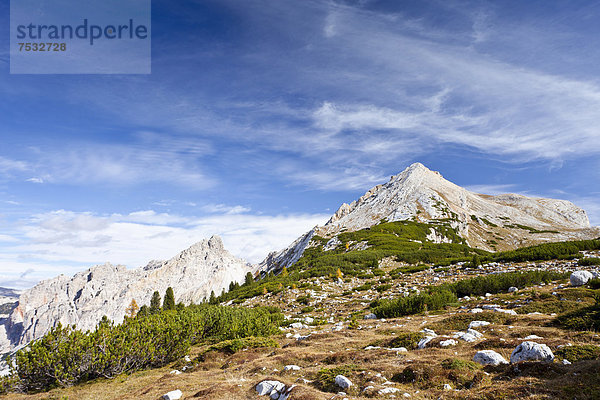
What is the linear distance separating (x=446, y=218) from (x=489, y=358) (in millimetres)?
88057

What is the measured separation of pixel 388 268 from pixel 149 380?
3004cm

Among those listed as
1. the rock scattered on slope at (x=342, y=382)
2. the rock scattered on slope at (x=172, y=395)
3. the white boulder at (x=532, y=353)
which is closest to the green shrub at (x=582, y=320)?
the white boulder at (x=532, y=353)

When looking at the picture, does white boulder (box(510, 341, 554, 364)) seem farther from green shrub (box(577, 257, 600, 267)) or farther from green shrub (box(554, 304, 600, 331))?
green shrub (box(577, 257, 600, 267))

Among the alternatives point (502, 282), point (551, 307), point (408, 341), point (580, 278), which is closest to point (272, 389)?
point (408, 341)

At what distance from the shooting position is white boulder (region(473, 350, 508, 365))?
7277 millimetres

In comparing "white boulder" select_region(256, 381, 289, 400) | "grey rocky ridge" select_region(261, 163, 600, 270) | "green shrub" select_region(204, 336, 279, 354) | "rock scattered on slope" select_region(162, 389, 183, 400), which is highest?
"grey rocky ridge" select_region(261, 163, 600, 270)

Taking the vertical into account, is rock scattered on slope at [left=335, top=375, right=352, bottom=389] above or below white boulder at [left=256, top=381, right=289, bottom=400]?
above

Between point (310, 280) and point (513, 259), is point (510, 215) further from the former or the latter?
point (310, 280)

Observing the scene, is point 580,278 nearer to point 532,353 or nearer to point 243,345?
point 532,353

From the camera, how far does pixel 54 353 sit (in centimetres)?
1180

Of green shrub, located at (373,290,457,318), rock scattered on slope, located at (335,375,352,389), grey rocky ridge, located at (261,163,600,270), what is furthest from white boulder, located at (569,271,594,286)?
grey rocky ridge, located at (261,163,600,270)

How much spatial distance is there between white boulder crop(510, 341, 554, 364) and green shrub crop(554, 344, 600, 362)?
0.25 metres

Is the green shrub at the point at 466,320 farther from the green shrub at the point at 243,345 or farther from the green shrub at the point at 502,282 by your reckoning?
the green shrub at the point at 502,282

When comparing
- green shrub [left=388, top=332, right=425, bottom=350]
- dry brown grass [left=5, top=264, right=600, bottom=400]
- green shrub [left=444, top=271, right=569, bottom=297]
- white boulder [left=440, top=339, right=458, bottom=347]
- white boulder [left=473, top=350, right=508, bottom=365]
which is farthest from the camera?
green shrub [left=444, top=271, right=569, bottom=297]
